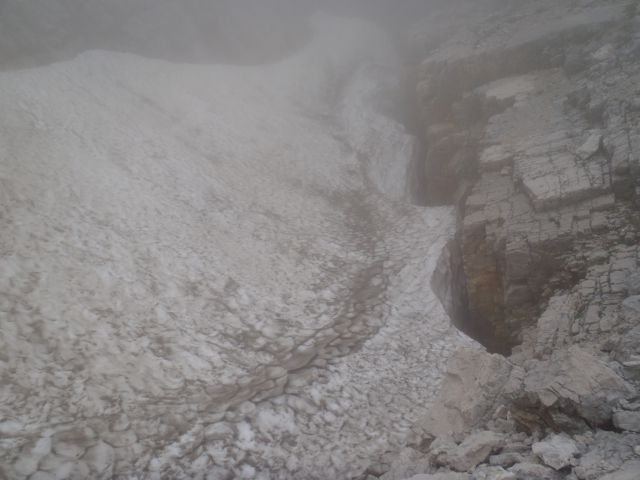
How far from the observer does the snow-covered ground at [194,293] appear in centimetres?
589

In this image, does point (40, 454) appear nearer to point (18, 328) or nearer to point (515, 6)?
point (18, 328)

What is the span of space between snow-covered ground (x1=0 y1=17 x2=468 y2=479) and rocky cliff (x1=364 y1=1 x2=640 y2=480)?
1.28 metres

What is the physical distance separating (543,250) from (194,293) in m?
7.15

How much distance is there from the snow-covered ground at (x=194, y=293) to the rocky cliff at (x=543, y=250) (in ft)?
4.20

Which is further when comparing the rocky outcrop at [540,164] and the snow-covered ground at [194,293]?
the rocky outcrop at [540,164]

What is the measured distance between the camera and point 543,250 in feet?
28.3

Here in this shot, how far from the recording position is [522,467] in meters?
4.02

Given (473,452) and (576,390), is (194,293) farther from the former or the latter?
(576,390)

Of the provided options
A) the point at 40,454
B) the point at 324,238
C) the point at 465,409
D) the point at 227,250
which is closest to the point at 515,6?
the point at 324,238

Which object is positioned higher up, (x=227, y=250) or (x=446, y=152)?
(x=446, y=152)

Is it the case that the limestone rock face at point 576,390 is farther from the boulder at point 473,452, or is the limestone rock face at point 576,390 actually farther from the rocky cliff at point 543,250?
the boulder at point 473,452

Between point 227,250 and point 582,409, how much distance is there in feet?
25.4

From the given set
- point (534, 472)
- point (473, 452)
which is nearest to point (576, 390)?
point (534, 472)

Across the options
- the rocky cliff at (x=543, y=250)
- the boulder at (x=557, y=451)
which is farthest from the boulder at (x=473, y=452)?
the boulder at (x=557, y=451)
